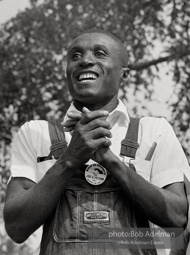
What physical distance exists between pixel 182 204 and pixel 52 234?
1.93 ft

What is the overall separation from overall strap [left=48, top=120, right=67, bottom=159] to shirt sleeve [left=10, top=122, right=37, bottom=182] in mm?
94

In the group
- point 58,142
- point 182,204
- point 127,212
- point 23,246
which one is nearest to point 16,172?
point 58,142

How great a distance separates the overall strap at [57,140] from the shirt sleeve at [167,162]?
1.40 feet

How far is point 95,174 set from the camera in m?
3.31

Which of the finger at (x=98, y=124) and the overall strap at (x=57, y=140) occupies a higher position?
the finger at (x=98, y=124)

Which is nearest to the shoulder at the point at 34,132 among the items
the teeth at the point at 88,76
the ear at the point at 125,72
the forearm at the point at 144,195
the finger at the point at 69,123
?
the finger at the point at 69,123

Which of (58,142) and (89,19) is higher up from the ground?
(89,19)

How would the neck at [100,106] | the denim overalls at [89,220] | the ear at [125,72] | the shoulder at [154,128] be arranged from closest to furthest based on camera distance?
the denim overalls at [89,220]
the shoulder at [154,128]
the neck at [100,106]
the ear at [125,72]

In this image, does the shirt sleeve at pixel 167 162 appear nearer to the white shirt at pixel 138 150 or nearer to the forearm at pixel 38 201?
the white shirt at pixel 138 150

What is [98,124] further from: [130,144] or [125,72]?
[125,72]

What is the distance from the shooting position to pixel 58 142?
134 inches

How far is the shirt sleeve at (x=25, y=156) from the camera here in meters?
3.42

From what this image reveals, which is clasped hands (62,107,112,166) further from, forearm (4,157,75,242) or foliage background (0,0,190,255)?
foliage background (0,0,190,255)

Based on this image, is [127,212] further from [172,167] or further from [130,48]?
[130,48]
